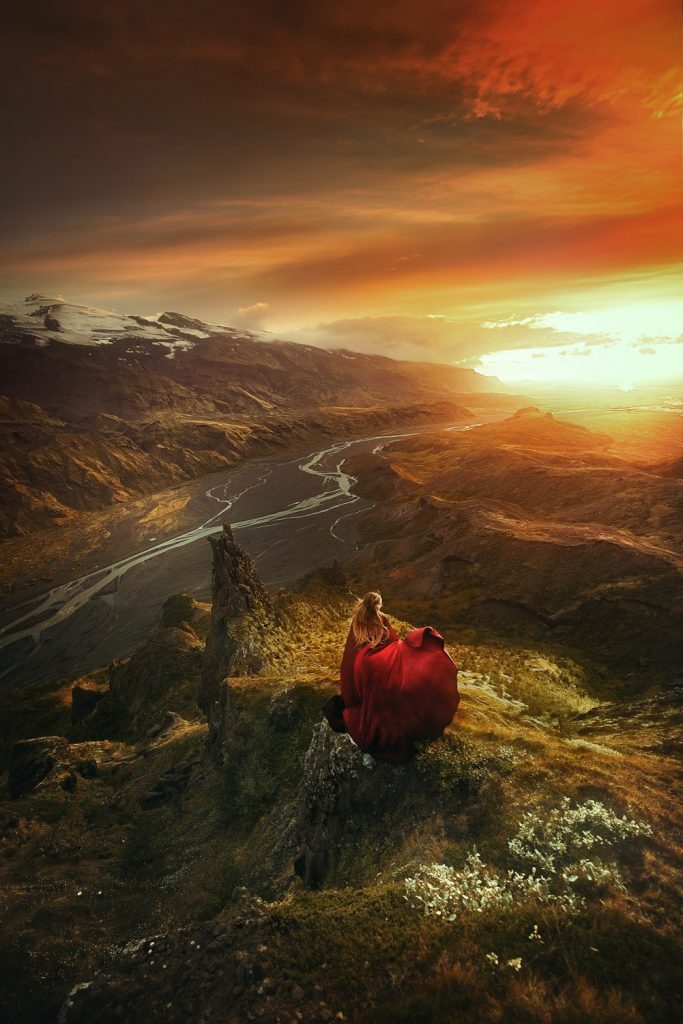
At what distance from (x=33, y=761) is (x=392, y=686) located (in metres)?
26.5

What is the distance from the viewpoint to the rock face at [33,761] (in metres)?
24.9

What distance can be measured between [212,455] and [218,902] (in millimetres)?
185595

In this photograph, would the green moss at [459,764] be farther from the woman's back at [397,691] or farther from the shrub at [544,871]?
the shrub at [544,871]

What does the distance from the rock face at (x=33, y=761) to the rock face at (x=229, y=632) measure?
8362 mm

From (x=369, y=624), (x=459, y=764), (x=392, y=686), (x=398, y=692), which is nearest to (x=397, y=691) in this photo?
(x=398, y=692)

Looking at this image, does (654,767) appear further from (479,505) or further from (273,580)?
(273,580)

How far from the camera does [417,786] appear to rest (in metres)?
10.3

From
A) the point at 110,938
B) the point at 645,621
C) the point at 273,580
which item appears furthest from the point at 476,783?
the point at 273,580

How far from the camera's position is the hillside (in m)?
6.38

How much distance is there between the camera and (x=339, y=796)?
11.2 meters

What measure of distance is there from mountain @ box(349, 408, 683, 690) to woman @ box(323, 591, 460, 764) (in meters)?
14.2

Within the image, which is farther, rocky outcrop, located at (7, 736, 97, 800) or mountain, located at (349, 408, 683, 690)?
rocky outcrop, located at (7, 736, 97, 800)

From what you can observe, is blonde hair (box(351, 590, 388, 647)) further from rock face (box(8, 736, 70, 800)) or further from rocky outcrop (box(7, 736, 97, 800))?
rock face (box(8, 736, 70, 800))

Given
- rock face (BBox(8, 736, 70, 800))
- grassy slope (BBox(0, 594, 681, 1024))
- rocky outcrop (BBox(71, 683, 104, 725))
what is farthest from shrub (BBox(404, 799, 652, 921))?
rocky outcrop (BBox(71, 683, 104, 725))
